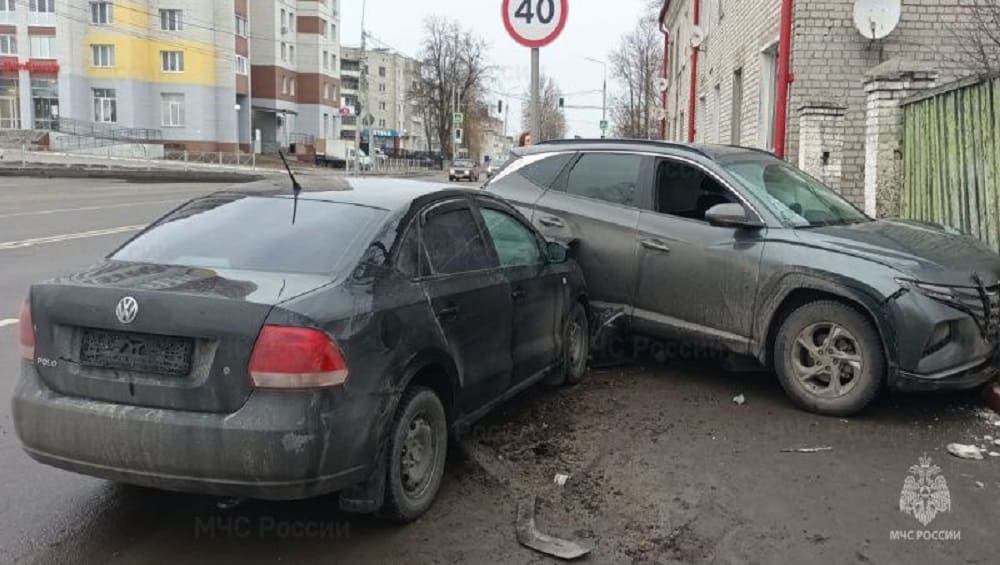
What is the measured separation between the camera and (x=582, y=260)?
6652 millimetres

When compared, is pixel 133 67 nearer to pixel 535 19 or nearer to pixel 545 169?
pixel 535 19

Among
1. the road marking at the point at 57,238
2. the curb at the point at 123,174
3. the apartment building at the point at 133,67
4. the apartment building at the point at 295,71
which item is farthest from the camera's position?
the apartment building at the point at 295,71

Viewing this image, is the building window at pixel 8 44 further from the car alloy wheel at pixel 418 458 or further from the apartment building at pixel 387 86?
the car alloy wheel at pixel 418 458

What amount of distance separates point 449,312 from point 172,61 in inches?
2547

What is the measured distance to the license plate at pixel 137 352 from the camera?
3383mm

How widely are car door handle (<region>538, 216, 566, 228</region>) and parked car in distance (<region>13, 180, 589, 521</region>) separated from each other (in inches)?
96.2

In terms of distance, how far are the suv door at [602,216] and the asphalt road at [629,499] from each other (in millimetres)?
894

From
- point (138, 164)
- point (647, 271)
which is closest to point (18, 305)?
point (647, 271)

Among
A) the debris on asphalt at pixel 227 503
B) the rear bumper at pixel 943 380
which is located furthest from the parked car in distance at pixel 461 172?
the debris on asphalt at pixel 227 503

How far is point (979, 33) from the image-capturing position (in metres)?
11.1

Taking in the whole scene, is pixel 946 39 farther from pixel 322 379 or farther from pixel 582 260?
pixel 322 379

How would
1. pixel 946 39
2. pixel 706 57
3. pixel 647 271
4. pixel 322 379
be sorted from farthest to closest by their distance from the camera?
pixel 706 57
pixel 946 39
pixel 647 271
pixel 322 379

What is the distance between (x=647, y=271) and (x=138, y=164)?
152 ft

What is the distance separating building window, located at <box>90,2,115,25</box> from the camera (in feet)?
195
